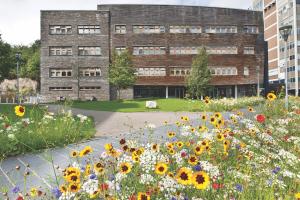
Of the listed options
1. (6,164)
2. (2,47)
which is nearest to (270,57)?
(2,47)

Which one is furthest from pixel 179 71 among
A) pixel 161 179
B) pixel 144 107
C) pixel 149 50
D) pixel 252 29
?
pixel 161 179

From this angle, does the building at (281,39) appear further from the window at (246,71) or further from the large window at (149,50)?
the large window at (149,50)

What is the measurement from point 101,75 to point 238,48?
2026 cm

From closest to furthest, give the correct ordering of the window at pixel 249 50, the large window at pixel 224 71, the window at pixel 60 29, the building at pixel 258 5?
the window at pixel 60 29
the large window at pixel 224 71
the window at pixel 249 50
the building at pixel 258 5

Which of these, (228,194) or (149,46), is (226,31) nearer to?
(149,46)

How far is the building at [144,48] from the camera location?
53438mm

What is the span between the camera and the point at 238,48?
186 feet

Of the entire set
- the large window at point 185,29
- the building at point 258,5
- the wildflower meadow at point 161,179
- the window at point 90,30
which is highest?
the building at point 258,5

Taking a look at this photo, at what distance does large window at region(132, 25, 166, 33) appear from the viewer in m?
55.0

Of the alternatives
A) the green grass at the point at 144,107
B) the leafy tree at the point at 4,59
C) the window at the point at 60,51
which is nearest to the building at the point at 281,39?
the window at the point at 60,51

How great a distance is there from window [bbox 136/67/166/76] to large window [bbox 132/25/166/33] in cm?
553

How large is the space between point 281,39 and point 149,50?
30.6 m

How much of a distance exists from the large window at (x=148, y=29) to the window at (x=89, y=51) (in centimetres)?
588

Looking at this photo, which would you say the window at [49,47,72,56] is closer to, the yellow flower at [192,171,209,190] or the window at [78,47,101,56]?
the window at [78,47,101,56]
